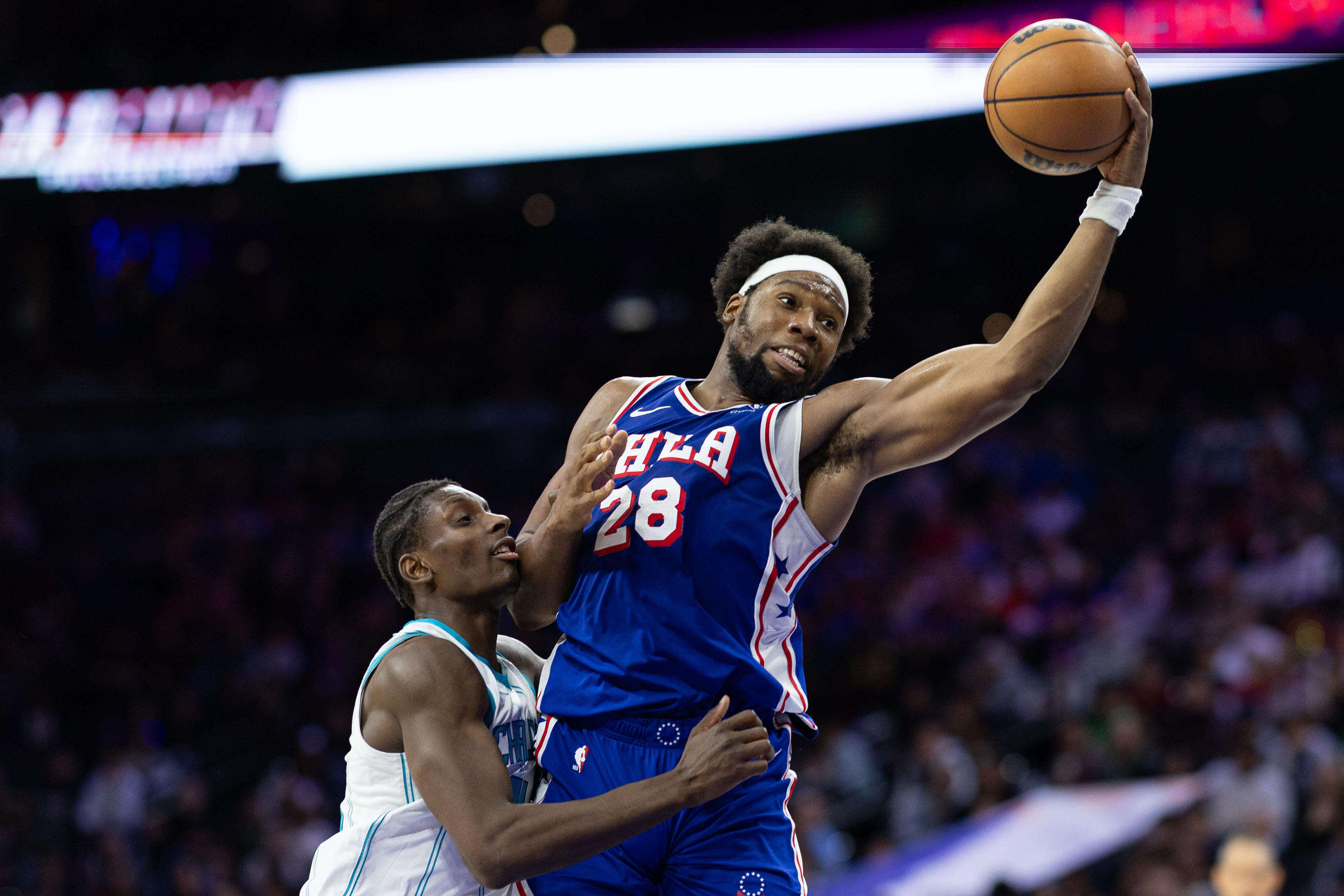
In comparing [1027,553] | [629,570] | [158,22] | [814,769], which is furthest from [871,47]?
[629,570]

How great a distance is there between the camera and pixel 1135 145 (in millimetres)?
3012

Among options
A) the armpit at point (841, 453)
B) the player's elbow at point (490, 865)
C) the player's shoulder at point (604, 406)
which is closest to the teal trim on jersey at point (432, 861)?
the player's elbow at point (490, 865)

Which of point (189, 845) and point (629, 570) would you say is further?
point (189, 845)

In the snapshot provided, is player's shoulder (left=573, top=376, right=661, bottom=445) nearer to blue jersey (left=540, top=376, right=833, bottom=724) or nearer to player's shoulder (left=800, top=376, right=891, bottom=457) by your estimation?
blue jersey (left=540, top=376, right=833, bottom=724)

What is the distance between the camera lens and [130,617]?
13852 mm

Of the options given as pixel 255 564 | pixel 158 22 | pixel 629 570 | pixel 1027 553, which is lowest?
pixel 629 570

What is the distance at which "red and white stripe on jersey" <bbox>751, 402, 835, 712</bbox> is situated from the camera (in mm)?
3201

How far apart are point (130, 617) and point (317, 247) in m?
6.57

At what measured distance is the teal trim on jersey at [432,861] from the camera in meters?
3.09

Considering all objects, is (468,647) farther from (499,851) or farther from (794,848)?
(794,848)

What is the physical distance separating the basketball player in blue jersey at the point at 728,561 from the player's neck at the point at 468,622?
4.8 inches

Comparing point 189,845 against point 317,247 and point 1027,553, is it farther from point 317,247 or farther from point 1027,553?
point 317,247

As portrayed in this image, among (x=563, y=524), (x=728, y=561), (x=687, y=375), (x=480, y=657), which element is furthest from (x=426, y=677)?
(x=687, y=375)

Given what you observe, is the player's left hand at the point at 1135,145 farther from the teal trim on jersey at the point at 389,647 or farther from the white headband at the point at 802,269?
the teal trim on jersey at the point at 389,647
